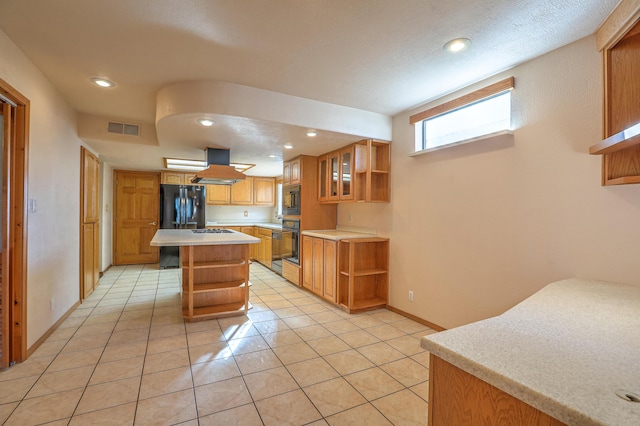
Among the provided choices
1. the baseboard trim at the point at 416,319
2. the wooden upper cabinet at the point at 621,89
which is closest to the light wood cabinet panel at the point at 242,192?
the baseboard trim at the point at 416,319

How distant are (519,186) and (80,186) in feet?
16.0

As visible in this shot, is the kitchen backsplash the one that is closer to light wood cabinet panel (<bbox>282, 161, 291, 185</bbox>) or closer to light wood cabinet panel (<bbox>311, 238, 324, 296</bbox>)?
light wood cabinet panel (<bbox>282, 161, 291, 185</bbox>)

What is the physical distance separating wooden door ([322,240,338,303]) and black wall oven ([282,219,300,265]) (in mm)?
870

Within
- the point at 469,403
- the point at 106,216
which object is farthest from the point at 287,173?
the point at 469,403

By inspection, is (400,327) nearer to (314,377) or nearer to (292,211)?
(314,377)

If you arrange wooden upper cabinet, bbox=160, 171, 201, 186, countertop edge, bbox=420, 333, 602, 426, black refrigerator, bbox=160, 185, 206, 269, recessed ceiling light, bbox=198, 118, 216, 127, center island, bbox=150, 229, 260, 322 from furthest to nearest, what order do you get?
wooden upper cabinet, bbox=160, 171, 201, 186 < black refrigerator, bbox=160, 185, 206, 269 < center island, bbox=150, 229, 260, 322 < recessed ceiling light, bbox=198, 118, 216, 127 < countertop edge, bbox=420, 333, 602, 426

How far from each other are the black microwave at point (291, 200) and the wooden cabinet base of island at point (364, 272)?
1342 millimetres

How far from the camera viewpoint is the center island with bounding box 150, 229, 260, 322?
323 cm

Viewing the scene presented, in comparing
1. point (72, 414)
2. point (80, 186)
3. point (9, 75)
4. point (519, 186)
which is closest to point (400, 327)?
point (519, 186)

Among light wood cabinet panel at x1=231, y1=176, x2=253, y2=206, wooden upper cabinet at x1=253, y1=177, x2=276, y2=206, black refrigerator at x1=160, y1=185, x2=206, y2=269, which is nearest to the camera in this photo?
black refrigerator at x1=160, y1=185, x2=206, y2=269

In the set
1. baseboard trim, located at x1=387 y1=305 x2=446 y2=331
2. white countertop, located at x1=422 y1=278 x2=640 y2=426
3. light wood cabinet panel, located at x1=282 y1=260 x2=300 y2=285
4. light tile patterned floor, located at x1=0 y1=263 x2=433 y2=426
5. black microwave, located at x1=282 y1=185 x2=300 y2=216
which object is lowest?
light tile patterned floor, located at x1=0 y1=263 x2=433 y2=426

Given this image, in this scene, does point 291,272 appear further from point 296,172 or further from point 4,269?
point 4,269

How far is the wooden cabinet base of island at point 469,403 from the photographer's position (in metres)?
0.74

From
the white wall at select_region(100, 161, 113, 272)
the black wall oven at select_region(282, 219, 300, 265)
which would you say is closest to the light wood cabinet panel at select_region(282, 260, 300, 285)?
A: the black wall oven at select_region(282, 219, 300, 265)
